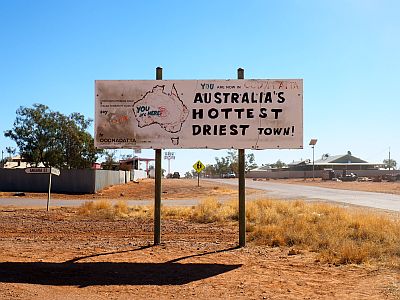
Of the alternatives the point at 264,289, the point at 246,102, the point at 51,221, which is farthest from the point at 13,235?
the point at 264,289

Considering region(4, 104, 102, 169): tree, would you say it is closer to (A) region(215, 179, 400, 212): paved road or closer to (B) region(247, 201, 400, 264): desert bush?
(A) region(215, 179, 400, 212): paved road

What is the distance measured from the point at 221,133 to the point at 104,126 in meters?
2.54

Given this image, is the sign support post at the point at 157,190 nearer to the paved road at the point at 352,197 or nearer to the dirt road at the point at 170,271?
the dirt road at the point at 170,271

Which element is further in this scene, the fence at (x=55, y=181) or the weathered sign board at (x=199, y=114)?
the fence at (x=55, y=181)

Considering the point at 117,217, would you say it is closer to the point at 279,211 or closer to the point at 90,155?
the point at 279,211

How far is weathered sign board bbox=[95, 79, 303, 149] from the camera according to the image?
10586 mm

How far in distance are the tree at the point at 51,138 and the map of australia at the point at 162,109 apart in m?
46.0

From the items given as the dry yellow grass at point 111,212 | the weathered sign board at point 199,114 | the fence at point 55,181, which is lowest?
the dry yellow grass at point 111,212

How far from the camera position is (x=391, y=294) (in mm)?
6711

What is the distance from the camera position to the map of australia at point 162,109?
1079 cm

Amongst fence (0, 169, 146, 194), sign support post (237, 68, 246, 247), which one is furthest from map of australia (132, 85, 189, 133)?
fence (0, 169, 146, 194)

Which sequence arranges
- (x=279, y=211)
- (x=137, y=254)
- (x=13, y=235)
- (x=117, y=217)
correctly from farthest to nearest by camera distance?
(x=279, y=211)
(x=117, y=217)
(x=13, y=235)
(x=137, y=254)

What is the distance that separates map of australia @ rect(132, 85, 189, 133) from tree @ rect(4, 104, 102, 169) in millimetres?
45973

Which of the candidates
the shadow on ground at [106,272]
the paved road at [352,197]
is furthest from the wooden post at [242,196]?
the paved road at [352,197]
